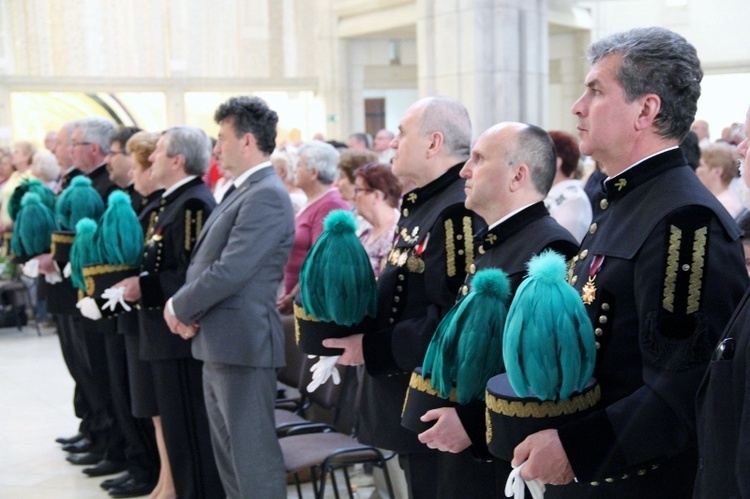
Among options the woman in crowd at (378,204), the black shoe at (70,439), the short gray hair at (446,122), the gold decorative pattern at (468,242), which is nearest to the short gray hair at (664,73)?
the gold decorative pattern at (468,242)

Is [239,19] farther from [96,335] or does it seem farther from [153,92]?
[96,335]

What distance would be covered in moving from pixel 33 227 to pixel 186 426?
2.00 metres

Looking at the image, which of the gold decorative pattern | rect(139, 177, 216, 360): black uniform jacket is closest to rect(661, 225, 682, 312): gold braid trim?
the gold decorative pattern

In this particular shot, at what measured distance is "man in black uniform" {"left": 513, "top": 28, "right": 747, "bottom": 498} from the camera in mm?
1913

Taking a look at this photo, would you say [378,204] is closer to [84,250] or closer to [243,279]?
[243,279]

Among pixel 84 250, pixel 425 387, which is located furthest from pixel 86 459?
pixel 425 387

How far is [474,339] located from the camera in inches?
87.6

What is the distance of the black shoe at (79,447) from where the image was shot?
566 cm

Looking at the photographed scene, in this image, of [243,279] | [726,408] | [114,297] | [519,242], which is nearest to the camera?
[726,408]

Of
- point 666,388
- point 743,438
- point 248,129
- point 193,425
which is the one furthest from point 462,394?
point 193,425

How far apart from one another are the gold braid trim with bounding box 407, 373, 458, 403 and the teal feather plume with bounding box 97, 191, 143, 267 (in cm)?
225

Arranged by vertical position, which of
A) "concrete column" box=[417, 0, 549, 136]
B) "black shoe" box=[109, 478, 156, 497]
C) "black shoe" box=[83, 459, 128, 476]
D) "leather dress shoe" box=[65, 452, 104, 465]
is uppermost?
"concrete column" box=[417, 0, 549, 136]

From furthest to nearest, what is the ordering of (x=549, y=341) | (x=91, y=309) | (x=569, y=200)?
(x=569, y=200), (x=91, y=309), (x=549, y=341)

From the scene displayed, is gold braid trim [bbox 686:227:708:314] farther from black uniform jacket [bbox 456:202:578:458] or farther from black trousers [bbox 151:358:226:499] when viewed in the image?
black trousers [bbox 151:358:226:499]
